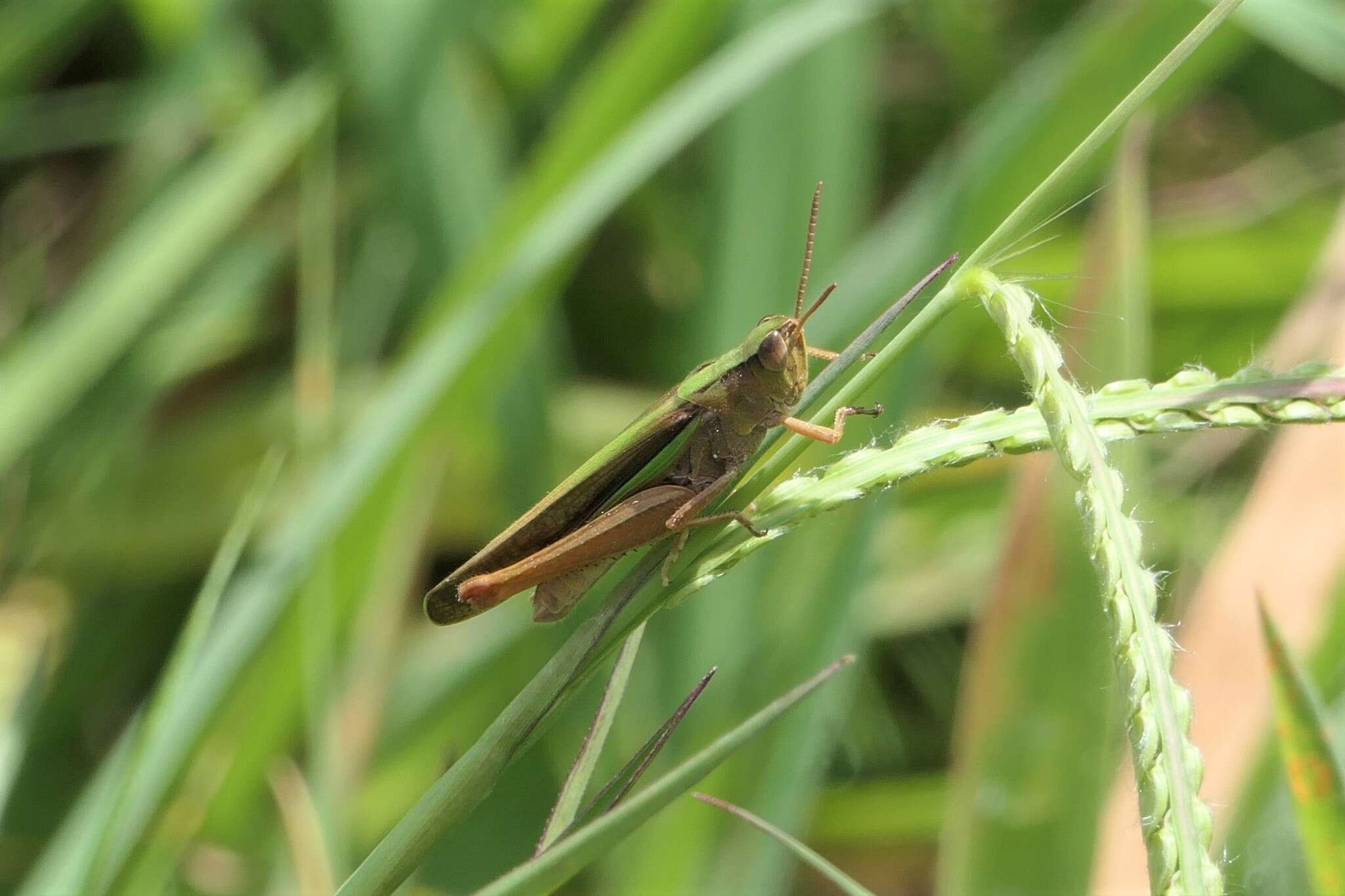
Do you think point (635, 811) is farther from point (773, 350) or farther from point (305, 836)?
point (305, 836)

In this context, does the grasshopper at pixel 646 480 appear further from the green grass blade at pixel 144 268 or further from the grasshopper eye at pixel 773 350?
the green grass blade at pixel 144 268

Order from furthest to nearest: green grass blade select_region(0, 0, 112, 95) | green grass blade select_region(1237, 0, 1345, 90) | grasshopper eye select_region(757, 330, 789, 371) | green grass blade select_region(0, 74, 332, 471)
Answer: green grass blade select_region(0, 0, 112, 95)
green grass blade select_region(0, 74, 332, 471)
green grass blade select_region(1237, 0, 1345, 90)
grasshopper eye select_region(757, 330, 789, 371)

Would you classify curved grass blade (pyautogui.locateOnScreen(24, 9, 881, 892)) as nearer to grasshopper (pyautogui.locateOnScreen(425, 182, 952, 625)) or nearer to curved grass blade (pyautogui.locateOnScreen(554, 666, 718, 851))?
grasshopper (pyautogui.locateOnScreen(425, 182, 952, 625))

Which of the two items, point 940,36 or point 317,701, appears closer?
point 317,701

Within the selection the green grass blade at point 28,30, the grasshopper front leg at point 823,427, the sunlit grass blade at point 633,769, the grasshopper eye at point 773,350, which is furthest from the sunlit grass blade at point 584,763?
the green grass blade at point 28,30

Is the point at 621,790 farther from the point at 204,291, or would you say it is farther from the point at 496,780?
the point at 204,291

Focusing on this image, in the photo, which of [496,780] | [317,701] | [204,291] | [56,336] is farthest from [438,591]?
[204,291]

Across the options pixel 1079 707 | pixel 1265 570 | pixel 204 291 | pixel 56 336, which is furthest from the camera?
pixel 204 291

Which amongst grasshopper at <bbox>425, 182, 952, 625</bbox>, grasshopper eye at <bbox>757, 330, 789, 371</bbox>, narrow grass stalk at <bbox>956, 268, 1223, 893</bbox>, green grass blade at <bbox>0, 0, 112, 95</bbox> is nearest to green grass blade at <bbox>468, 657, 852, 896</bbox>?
narrow grass stalk at <bbox>956, 268, 1223, 893</bbox>
